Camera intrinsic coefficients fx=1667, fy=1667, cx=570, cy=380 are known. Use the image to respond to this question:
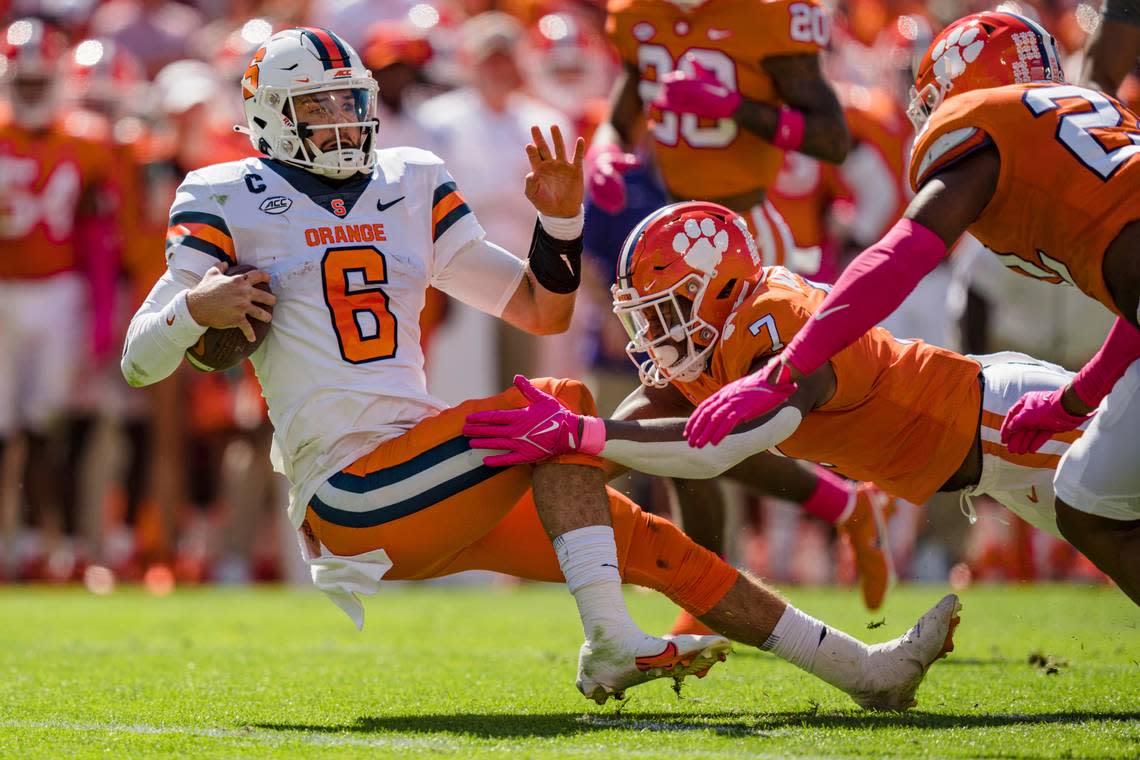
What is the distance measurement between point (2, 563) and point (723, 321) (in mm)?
5992

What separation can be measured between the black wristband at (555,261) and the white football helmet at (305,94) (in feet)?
1.56

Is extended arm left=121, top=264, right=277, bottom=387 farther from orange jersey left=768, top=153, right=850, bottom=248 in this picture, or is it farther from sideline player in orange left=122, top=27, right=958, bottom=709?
orange jersey left=768, top=153, right=850, bottom=248

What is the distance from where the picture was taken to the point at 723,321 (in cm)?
407

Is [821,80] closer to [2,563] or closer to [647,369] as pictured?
[647,369]

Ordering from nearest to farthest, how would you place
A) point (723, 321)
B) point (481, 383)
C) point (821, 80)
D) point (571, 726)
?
point (571, 726) → point (723, 321) → point (821, 80) → point (481, 383)

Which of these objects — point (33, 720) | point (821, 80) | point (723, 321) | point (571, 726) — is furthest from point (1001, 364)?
point (33, 720)

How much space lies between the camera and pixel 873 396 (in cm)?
396

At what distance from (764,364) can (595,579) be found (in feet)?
2.07

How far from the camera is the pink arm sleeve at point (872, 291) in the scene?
11.4 feet

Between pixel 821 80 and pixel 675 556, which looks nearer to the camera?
pixel 675 556

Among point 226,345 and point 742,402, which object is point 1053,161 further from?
point 226,345

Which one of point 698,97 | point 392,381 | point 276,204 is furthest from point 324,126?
point 698,97

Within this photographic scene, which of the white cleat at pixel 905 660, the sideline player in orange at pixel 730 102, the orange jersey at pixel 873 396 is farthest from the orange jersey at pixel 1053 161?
the sideline player in orange at pixel 730 102

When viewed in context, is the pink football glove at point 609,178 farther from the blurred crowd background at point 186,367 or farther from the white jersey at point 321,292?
the blurred crowd background at point 186,367
